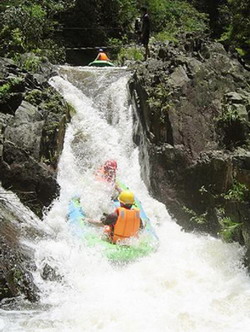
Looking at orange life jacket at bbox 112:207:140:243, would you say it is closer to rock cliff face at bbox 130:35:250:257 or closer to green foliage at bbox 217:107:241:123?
rock cliff face at bbox 130:35:250:257

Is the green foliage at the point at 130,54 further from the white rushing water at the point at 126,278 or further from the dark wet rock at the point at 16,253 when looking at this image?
the dark wet rock at the point at 16,253

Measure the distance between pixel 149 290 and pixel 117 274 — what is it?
2.32 ft

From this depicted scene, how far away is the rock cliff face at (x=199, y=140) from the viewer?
8578 millimetres

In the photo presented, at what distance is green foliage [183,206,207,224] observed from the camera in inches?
353

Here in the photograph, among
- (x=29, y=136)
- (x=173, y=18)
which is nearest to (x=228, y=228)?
(x=29, y=136)

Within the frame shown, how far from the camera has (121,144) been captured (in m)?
11.1

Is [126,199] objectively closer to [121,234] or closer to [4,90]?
[121,234]

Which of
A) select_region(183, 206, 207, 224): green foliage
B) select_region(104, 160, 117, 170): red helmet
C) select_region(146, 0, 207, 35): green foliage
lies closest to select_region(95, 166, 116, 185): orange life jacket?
select_region(104, 160, 117, 170): red helmet

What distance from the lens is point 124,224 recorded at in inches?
290

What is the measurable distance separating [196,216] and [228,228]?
3.61ft

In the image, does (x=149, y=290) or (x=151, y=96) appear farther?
(x=151, y=96)

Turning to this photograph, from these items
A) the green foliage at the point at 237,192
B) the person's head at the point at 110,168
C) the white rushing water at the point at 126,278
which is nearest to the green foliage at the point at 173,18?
the white rushing water at the point at 126,278

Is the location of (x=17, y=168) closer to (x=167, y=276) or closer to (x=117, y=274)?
(x=117, y=274)

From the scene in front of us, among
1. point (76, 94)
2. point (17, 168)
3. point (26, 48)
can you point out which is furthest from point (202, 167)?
point (26, 48)
